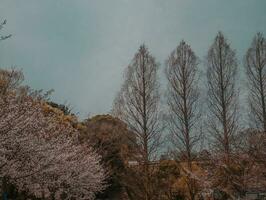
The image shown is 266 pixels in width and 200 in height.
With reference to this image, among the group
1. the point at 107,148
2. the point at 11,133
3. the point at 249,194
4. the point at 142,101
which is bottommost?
Result: the point at 249,194

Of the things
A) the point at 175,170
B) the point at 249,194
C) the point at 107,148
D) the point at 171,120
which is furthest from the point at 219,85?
the point at 249,194

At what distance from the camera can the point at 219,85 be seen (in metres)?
31.3

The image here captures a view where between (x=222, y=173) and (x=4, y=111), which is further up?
(x=4, y=111)

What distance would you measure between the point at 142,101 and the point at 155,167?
14.5 feet

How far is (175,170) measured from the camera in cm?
2980

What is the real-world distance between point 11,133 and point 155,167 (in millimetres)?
18618

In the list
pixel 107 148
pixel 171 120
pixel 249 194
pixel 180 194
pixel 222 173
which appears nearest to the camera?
pixel 222 173

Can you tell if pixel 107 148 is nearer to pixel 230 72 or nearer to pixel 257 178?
pixel 230 72

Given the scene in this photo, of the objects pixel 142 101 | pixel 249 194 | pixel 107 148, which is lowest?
pixel 249 194

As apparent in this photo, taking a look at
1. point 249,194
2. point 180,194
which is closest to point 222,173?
point 249,194

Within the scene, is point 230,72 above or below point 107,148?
above

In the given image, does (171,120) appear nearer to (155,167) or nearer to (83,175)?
(155,167)

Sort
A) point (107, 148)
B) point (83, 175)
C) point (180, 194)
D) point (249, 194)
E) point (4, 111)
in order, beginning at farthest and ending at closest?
point (107, 148) < point (180, 194) < point (83, 175) < point (249, 194) < point (4, 111)

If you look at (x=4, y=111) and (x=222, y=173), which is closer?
(x=4, y=111)
